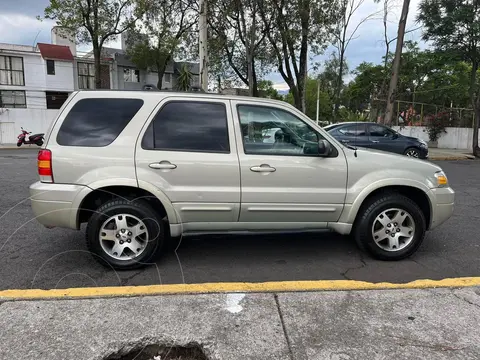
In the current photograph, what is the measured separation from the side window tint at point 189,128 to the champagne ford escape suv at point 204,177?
1cm

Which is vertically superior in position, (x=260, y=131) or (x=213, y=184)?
(x=260, y=131)

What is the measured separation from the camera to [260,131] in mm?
4086

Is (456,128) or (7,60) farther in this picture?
(7,60)

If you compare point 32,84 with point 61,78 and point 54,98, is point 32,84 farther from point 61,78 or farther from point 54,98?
point 61,78

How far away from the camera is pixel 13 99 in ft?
102

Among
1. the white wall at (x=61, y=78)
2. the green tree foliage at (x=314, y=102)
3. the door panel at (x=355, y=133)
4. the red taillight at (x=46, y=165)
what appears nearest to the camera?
the red taillight at (x=46, y=165)

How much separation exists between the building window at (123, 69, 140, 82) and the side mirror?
3538 centimetres

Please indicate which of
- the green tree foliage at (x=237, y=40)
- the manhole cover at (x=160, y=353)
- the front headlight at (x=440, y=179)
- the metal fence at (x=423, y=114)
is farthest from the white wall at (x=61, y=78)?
the manhole cover at (x=160, y=353)

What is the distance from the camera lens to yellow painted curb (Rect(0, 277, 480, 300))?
3.32m

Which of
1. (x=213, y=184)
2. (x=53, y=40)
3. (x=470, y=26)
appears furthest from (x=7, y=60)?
(x=213, y=184)

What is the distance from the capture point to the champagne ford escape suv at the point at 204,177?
3775mm

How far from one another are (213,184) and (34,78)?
3330 centimetres

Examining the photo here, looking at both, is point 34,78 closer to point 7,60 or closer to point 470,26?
point 7,60

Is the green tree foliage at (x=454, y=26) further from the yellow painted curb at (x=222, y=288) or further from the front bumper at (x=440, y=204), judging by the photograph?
the yellow painted curb at (x=222, y=288)
